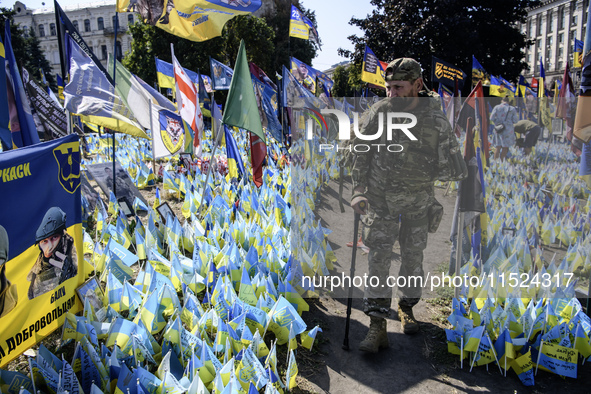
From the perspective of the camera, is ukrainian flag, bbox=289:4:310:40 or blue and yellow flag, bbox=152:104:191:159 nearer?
blue and yellow flag, bbox=152:104:191:159

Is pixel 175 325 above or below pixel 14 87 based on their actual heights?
below

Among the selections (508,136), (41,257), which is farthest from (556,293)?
(508,136)

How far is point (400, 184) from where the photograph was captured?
3.42 metres

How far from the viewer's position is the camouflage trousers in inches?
136

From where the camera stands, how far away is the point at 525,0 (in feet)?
86.7

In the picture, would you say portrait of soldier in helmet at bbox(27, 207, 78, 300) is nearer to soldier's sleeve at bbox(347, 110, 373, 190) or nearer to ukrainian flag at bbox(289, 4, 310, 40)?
soldier's sleeve at bbox(347, 110, 373, 190)

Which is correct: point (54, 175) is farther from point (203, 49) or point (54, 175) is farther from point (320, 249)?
point (203, 49)

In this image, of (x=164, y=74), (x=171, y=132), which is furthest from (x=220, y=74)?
(x=171, y=132)

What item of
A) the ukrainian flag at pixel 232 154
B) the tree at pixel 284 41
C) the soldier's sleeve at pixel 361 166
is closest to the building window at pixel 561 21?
the tree at pixel 284 41

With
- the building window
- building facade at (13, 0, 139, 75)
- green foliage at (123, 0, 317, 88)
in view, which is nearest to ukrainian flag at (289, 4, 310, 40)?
green foliage at (123, 0, 317, 88)

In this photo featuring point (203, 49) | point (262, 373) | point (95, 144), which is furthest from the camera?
point (203, 49)

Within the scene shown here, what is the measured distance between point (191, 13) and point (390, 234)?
361cm

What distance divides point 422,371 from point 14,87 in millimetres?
4787

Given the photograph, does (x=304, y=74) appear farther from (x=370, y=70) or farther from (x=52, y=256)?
A: (x=52, y=256)
